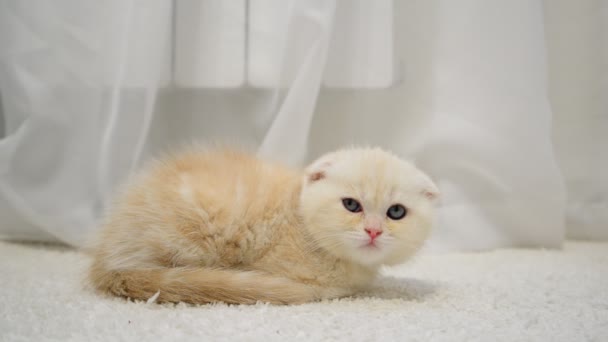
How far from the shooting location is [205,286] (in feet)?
3.39

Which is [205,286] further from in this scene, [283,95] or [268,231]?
[283,95]

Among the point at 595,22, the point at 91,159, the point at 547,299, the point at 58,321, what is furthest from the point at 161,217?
the point at 595,22

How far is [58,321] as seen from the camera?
933mm

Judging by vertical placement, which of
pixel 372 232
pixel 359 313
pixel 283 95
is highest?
pixel 283 95

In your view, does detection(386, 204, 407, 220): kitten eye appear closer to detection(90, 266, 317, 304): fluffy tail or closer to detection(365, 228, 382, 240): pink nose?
detection(365, 228, 382, 240): pink nose

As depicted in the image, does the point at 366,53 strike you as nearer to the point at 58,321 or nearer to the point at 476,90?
the point at 476,90

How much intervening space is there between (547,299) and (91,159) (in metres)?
1.35

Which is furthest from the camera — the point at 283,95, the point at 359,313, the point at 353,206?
the point at 283,95

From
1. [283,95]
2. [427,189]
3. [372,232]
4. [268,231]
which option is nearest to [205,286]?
[268,231]

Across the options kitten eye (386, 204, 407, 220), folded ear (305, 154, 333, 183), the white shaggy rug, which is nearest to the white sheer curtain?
the white shaggy rug

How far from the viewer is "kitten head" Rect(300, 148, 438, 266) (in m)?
1.10

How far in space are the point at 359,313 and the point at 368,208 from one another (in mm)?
214

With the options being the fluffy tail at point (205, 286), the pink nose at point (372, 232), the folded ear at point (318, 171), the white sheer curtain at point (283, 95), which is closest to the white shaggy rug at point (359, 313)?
the fluffy tail at point (205, 286)

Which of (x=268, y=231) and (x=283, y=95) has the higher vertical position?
(x=283, y=95)
